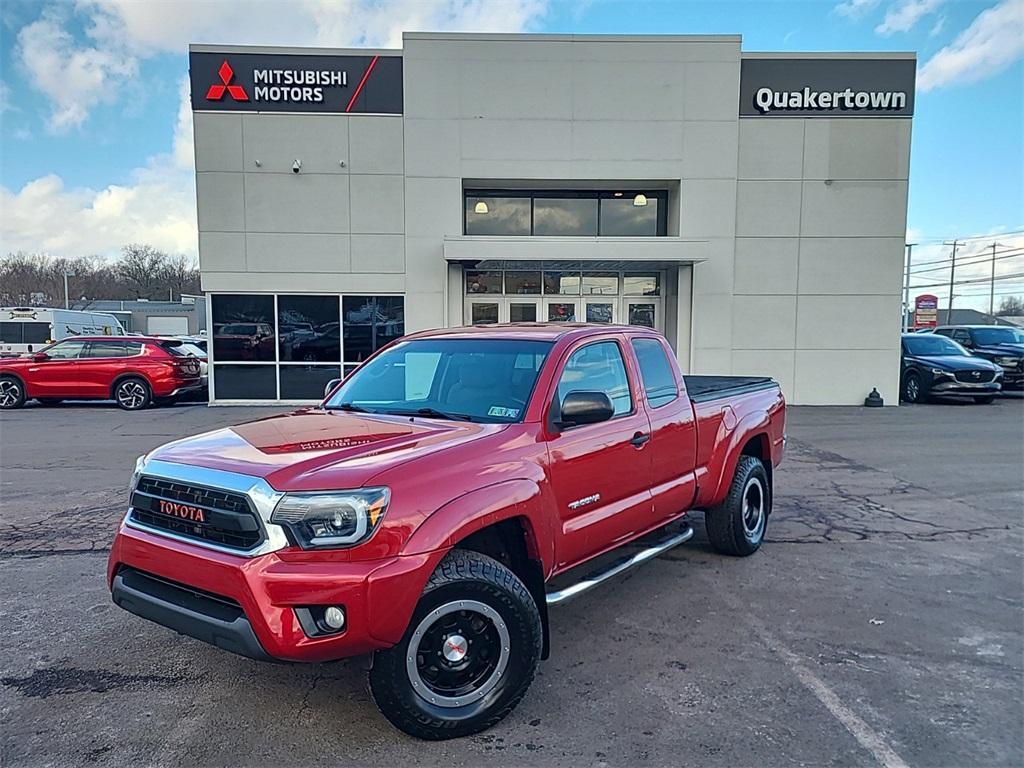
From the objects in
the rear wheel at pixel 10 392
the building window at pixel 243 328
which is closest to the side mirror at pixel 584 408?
the building window at pixel 243 328

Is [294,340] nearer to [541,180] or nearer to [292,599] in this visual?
[541,180]

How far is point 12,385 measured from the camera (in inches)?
614

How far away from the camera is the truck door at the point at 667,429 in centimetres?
459

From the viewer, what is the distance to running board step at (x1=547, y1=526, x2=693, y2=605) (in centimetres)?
366

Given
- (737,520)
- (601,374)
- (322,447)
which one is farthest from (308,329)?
(322,447)

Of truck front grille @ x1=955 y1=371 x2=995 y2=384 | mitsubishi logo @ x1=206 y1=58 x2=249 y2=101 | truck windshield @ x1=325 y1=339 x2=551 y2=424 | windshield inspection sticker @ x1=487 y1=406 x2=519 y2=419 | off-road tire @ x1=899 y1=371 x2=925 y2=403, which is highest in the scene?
mitsubishi logo @ x1=206 y1=58 x2=249 y2=101

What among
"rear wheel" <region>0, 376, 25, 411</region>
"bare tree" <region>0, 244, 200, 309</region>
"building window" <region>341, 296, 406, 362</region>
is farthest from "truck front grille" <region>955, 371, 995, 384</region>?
"bare tree" <region>0, 244, 200, 309</region>

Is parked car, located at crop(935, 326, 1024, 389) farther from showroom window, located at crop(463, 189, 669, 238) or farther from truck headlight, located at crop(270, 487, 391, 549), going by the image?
truck headlight, located at crop(270, 487, 391, 549)

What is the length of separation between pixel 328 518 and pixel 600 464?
1.75 m

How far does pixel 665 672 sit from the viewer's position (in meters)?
3.71

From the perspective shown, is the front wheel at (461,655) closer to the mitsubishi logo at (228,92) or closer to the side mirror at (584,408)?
the side mirror at (584,408)

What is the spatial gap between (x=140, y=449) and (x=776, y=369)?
1352 cm

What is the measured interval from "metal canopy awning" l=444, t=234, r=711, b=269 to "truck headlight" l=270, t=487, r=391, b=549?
12.1 metres

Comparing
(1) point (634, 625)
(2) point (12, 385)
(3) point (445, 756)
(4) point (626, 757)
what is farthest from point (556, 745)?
(2) point (12, 385)
